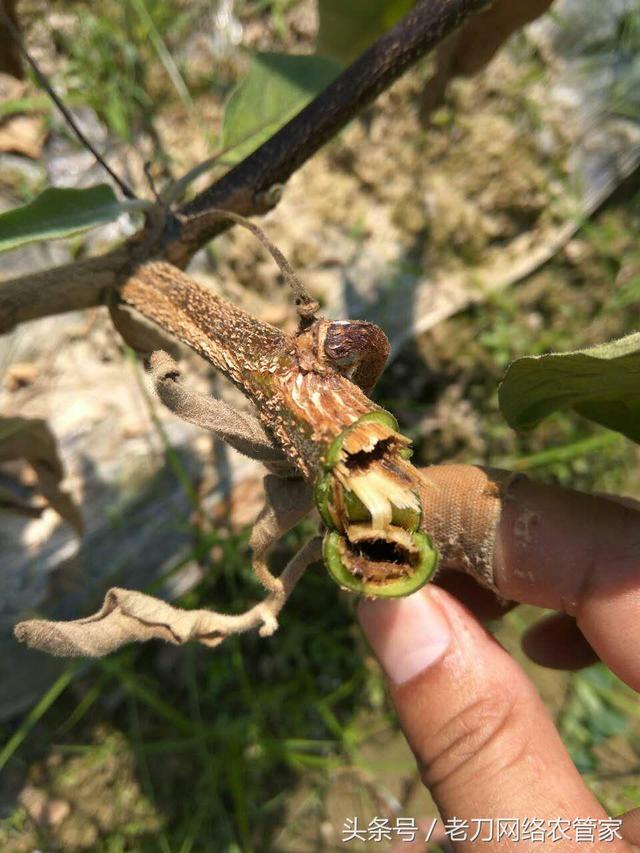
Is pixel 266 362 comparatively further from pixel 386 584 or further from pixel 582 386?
pixel 582 386

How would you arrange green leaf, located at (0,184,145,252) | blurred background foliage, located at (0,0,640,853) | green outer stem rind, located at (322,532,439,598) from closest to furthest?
green outer stem rind, located at (322,532,439,598)
green leaf, located at (0,184,145,252)
blurred background foliage, located at (0,0,640,853)

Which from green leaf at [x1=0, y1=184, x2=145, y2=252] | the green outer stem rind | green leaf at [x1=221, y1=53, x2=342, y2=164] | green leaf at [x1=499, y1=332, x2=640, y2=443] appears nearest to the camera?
the green outer stem rind

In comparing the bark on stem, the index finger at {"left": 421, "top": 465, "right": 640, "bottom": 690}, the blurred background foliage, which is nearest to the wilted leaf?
the blurred background foliage

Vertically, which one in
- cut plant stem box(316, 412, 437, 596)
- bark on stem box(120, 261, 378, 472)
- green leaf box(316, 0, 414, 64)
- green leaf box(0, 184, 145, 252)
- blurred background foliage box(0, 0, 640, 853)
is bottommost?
blurred background foliage box(0, 0, 640, 853)

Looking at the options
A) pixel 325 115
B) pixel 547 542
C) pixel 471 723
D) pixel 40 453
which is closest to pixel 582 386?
pixel 547 542

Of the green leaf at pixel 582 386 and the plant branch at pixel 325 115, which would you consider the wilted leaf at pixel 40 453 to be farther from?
the green leaf at pixel 582 386

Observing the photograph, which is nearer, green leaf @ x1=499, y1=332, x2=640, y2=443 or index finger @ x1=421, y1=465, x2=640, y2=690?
green leaf @ x1=499, y1=332, x2=640, y2=443

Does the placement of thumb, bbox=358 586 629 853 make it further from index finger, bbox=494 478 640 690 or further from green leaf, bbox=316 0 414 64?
green leaf, bbox=316 0 414 64
